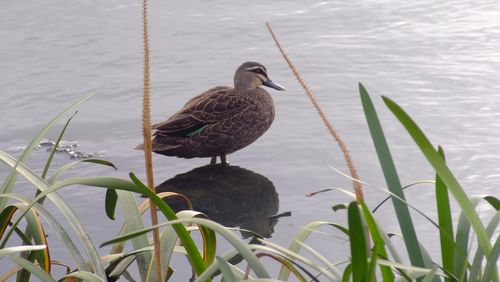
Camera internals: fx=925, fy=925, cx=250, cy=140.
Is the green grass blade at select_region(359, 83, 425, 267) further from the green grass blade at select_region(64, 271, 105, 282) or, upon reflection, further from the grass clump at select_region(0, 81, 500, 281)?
the green grass blade at select_region(64, 271, 105, 282)

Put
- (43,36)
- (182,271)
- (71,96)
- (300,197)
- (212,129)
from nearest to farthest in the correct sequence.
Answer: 1. (182,271)
2. (300,197)
3. (212,129)
4. (71,96)
5. (43,36)

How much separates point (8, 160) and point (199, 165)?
9.25 ft

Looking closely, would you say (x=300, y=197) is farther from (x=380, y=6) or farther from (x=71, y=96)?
(x=380, y=6)

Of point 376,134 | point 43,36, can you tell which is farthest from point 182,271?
point 43,36

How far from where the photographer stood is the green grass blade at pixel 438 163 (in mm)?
2184

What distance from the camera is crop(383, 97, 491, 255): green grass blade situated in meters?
2.18

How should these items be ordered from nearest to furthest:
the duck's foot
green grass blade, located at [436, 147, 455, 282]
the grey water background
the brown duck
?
green grass blade, located at [436, 147, 455, 282], the grey water background, the brown duck, the duck's foot

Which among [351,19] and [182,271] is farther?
[351,19]

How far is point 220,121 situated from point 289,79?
43.2 inches

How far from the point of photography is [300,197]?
5.14 meters

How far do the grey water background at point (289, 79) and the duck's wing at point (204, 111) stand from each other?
0.24 m

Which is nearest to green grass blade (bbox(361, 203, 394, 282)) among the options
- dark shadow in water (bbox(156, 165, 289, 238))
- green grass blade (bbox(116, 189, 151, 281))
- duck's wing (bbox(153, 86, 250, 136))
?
green grass blade (bbox(116, 189, 151, 281))

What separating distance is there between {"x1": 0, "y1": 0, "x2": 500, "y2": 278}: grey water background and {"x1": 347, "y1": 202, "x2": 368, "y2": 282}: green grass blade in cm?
220

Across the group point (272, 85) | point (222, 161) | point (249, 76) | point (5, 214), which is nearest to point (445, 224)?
point (5, 214)
